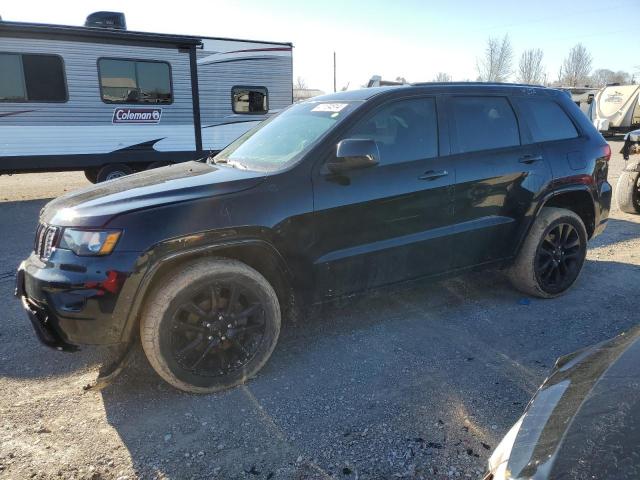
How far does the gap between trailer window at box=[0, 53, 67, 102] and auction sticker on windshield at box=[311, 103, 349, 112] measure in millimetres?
7215

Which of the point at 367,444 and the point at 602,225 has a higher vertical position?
the point at 602,225

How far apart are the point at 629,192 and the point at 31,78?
1056 centimetres

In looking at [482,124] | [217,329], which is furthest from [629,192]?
[217,329]

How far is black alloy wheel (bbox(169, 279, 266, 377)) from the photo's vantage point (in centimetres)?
285

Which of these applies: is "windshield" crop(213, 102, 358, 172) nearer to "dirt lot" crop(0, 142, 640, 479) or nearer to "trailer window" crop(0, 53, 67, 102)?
"dirt lot" crop(0, 142, 640, 479)

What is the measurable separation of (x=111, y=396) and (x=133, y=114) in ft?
25.7

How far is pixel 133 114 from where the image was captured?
374 inches

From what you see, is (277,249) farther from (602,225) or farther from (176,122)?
(176,122)

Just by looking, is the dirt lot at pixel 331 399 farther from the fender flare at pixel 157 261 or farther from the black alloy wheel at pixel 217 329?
the fender flare at pixel 157 261

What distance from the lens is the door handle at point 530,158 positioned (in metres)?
4.00

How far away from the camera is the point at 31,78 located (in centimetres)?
858

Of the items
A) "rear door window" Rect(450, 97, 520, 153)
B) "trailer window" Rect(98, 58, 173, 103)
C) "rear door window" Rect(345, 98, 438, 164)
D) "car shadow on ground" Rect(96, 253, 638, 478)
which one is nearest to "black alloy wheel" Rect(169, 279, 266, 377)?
"car shadow on ground" Rect(96, 253, 638, 478)

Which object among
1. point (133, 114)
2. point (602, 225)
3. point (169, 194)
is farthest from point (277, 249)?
point (133, 114)

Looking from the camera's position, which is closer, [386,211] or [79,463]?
[79,463]
